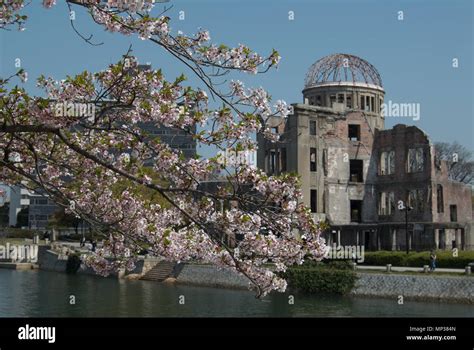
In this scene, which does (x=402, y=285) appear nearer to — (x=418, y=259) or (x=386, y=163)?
(x=418, y=259)

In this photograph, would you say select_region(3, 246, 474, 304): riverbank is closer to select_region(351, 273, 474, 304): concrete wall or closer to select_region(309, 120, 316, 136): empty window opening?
select_region(351, 273, 474, 304): concrete wall

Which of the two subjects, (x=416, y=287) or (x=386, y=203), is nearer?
(x=416, y=287)

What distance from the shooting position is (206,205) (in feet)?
34.2

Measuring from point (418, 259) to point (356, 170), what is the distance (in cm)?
2104

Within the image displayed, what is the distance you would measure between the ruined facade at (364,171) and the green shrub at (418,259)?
995 cm

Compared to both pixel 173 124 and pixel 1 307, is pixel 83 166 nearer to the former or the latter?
pixel 173 124

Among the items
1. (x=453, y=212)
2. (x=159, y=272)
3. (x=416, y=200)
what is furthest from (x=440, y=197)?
(x=159, y=272)

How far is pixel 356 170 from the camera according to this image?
198 ft

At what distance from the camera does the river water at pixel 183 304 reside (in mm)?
30250

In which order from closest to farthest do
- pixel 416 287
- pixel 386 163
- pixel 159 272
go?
1. pixel 416 287
2. pixel 159 272
3. pixel 386 163

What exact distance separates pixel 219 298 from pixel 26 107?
2859 cm

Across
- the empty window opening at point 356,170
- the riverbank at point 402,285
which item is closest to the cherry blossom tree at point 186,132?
the riverbank at point 402,285

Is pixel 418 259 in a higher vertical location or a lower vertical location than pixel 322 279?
higher
